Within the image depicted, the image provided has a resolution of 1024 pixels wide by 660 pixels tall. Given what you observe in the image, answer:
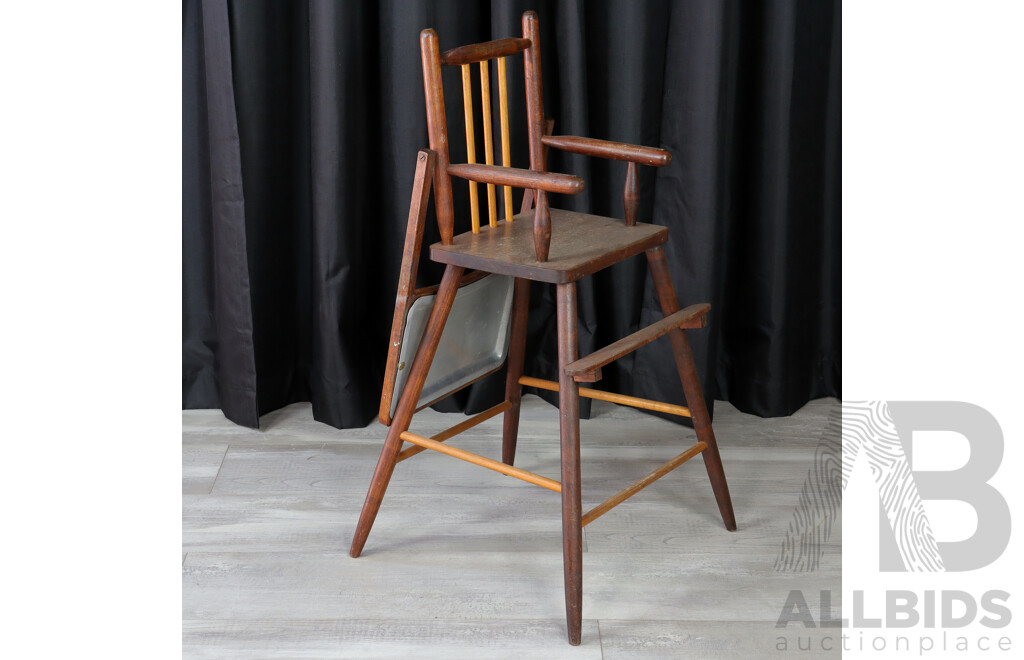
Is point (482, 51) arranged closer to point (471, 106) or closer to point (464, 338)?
point (471, 106)

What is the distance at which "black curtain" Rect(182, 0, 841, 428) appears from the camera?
2123 mm

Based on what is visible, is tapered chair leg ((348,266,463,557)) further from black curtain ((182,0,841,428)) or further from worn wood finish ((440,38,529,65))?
black curtain ((182,0,841,428))

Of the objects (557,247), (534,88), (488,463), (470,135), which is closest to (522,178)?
(557,247)

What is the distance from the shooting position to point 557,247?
1645 mm

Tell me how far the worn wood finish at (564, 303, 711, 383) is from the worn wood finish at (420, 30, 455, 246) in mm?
332

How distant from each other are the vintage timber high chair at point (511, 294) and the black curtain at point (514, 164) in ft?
1.34

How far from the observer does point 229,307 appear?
2199 millimetres

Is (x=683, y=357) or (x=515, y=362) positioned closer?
(x=683, y=357)

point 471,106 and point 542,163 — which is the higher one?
point 471,106

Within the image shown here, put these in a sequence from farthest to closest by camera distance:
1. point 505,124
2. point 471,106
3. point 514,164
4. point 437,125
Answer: point 514,164, point 505,124, point 471,106, point 437,125

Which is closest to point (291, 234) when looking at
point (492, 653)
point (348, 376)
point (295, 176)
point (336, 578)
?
point (295, 176)

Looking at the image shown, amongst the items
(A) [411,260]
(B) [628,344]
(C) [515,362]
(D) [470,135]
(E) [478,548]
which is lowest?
(E) [478,548]

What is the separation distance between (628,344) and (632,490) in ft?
0.89

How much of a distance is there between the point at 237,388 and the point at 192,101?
69 centimetres
